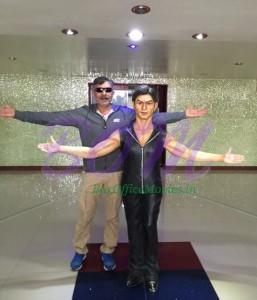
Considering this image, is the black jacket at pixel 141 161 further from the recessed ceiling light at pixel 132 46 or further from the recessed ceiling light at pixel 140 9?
the recessed ceiling light at pixel 132 46

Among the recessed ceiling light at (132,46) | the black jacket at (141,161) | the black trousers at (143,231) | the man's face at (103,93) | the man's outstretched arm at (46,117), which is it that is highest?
the recessed ceiling light at (132,46)

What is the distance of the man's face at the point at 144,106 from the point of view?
81.1 inches

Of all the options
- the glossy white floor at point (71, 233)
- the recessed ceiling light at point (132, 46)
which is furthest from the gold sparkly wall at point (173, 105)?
the recessed ceiling light at point (132, 46)

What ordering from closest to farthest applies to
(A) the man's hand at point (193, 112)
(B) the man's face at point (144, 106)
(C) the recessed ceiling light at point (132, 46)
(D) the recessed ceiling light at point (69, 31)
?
(B) the man's face at point (144, 106)
(A) the man's hand at point (193, 112)
(D) the recessed ceiling light at point (69, 31)
(C) the recessed ceiling light at point (132, 46)

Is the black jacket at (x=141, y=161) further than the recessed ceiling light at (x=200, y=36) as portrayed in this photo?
No

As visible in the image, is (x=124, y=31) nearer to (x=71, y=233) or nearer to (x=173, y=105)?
(x=71, y=233)

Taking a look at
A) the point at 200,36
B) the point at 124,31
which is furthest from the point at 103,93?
the point at 200,36

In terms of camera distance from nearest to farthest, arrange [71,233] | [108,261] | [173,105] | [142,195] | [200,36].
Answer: [142,195] < [108,261] < [200,36] < [71,233] < [173,105]

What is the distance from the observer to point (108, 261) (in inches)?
101

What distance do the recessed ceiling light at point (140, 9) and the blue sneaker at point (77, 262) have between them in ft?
6.90

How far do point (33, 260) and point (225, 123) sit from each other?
6.14m

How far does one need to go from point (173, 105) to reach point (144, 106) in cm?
560

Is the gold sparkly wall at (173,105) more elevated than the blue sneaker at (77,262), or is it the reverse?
the gold sparkly wall at (173,105)

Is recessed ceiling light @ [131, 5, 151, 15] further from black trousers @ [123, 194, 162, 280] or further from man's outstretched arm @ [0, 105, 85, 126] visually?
black trousers @ [123, 194, 162, 280]
